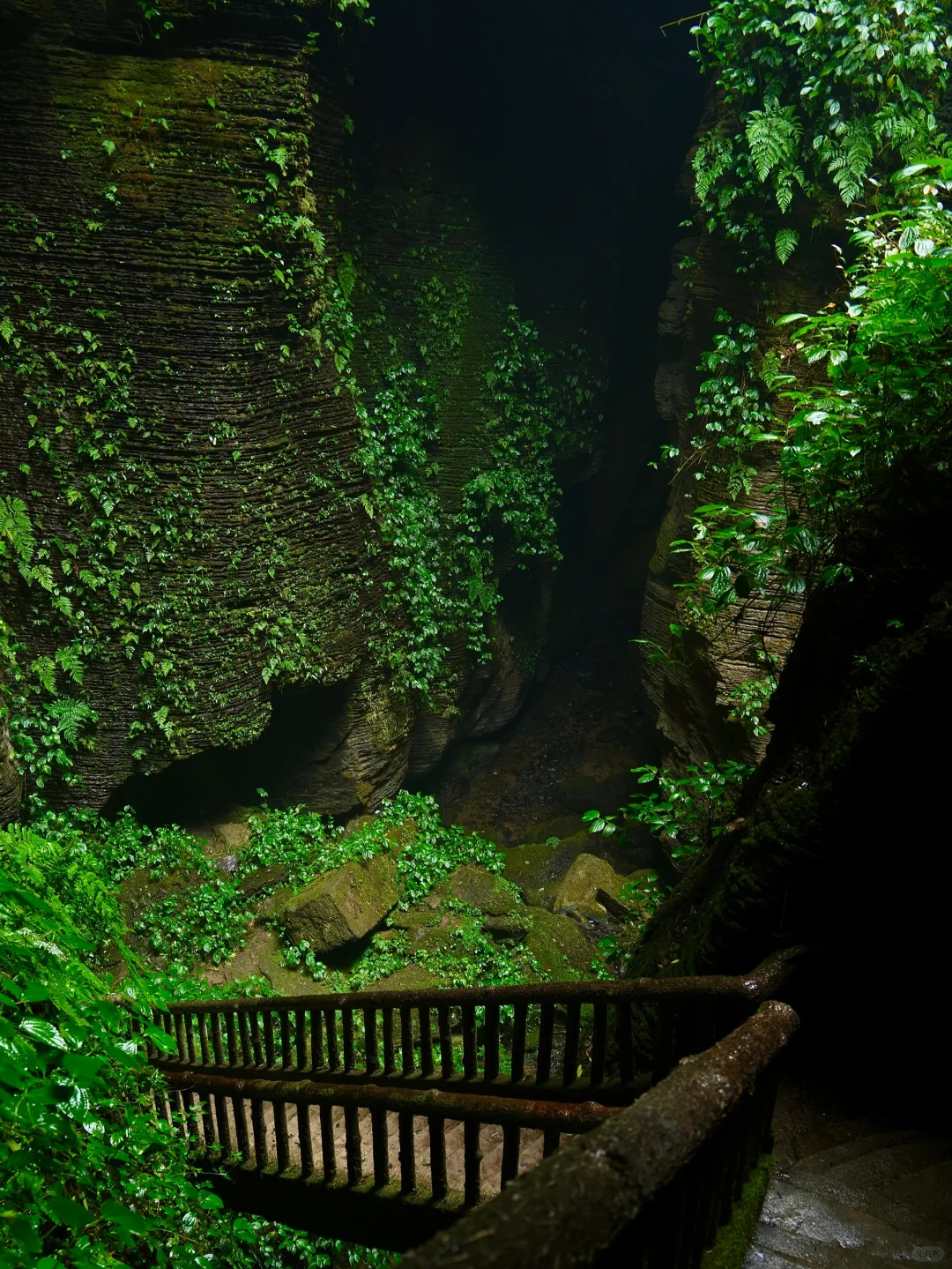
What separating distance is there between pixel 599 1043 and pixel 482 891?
648 cm

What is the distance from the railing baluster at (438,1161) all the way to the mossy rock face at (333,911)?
515 centimetres

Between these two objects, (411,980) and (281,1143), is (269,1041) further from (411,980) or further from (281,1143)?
(411,980)

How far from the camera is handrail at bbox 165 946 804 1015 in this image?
8.21ft

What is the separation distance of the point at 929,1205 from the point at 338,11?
11.1 m

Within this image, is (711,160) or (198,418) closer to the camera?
(198,418)

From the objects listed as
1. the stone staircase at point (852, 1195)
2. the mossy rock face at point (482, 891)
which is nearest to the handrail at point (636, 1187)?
the stone staircase at point (852, 1195)

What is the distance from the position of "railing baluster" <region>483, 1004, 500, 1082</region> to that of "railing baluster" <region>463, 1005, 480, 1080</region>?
6cm

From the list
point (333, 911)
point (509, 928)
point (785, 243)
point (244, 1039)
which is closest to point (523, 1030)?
point (244, 1039)

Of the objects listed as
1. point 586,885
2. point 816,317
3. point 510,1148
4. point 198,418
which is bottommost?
point 586,885

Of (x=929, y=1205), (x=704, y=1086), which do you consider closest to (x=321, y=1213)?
(x=929, y=1205)

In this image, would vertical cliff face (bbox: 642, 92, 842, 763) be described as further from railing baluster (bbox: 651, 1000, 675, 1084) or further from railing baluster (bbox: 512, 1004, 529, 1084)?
railing baluster (bbox: 651, 1000, 675, 1084)

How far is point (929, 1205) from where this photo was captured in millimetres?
2223

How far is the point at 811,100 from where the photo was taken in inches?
289

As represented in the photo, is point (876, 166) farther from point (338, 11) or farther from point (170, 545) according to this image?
point (170, 545)
